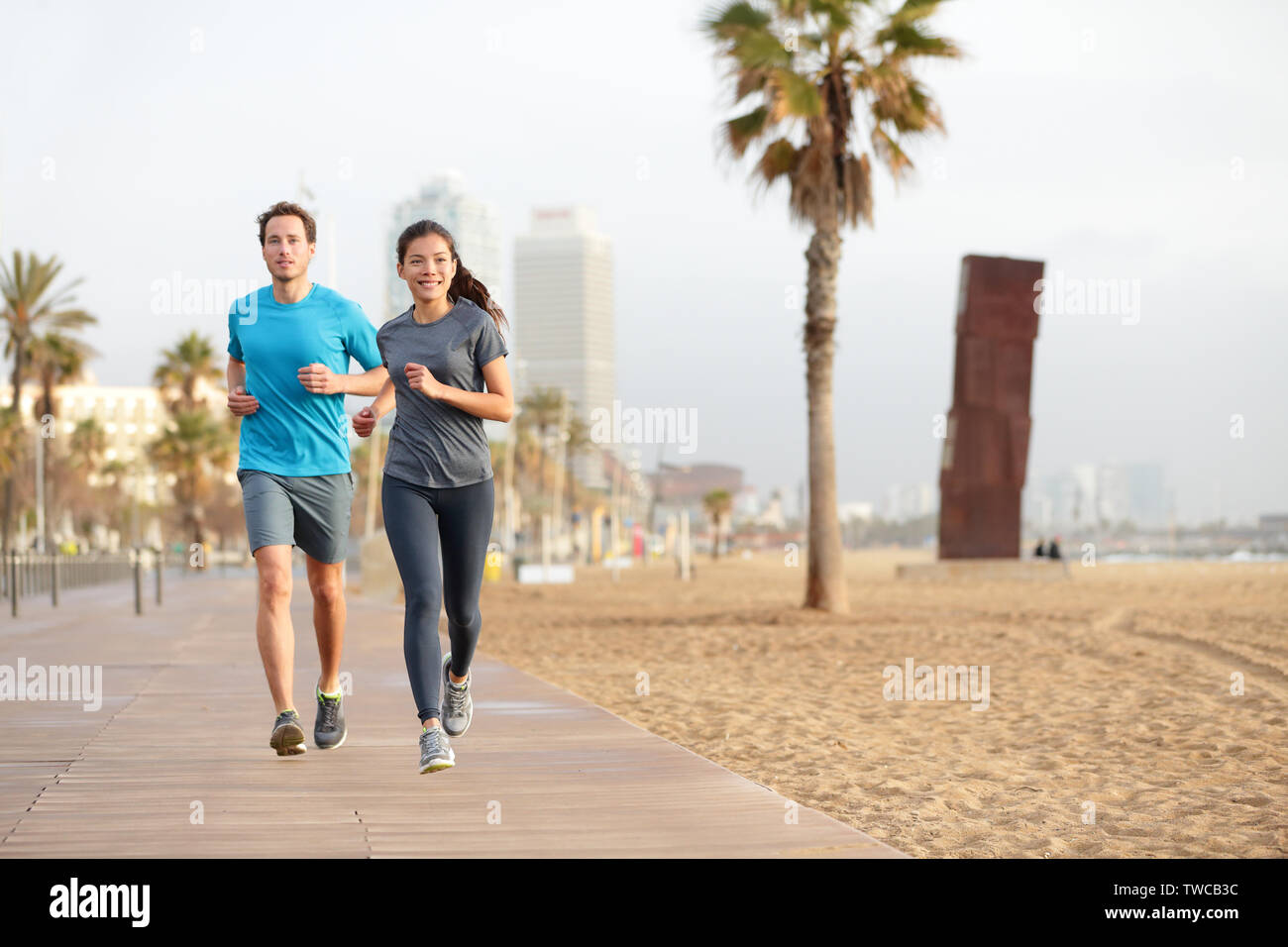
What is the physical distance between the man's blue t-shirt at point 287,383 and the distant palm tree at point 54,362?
149 ft

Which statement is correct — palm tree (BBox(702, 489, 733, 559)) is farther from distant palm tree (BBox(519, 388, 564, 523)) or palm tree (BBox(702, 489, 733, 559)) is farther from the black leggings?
the black leggings

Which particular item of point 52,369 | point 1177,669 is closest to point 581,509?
point 52,369

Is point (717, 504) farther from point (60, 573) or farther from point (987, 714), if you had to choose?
point (987, 714)

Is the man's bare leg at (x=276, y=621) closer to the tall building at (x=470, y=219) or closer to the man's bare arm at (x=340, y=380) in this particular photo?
the man's bare arm at (x=340, y=380)

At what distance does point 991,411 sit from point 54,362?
3446 centimetres

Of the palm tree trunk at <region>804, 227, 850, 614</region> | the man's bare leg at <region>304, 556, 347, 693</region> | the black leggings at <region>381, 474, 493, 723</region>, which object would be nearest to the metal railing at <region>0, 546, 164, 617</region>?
the palm tree trunk at <region>804, 227, 850, 614</region>

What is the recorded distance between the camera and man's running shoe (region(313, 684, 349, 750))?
573 cm

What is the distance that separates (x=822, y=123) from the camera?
63.3 feet

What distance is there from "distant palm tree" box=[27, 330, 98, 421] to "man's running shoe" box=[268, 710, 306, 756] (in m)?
45.3

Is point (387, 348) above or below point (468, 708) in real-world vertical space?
above

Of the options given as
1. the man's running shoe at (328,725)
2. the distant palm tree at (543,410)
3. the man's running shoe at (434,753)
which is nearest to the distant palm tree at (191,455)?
the distant palm tree at (543,410)

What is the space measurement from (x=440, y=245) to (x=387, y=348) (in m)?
0.45
